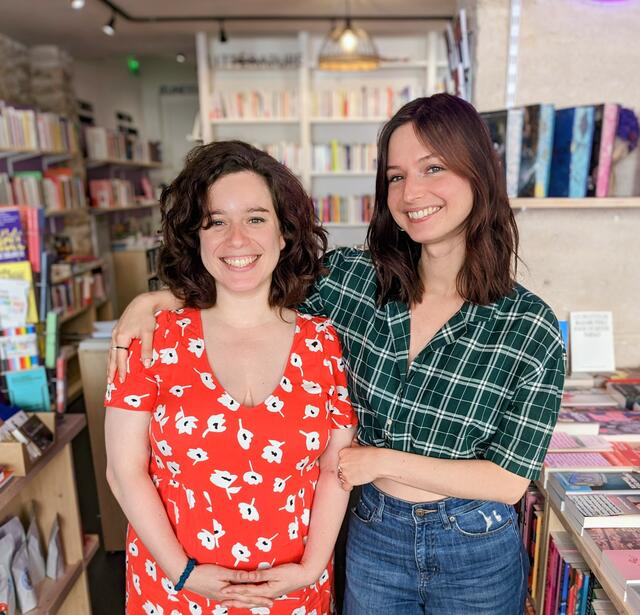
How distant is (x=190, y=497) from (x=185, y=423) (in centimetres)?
18

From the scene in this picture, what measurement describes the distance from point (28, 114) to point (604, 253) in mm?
4371

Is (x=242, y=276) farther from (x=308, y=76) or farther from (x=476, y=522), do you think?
(x=308, y=76)

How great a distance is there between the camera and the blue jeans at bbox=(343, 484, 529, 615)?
3.93 feet

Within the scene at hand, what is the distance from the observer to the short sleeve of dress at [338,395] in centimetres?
127

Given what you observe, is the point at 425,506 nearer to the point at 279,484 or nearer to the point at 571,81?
the point at 279,484

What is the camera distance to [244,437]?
1.17 m

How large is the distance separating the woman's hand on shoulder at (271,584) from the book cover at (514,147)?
137 cm

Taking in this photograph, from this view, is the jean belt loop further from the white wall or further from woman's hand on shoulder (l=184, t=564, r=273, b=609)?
the white wall

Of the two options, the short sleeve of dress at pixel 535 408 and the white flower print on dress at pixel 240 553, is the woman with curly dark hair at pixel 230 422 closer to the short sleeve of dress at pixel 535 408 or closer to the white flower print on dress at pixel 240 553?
the white flower print on dress at pixel 240 553

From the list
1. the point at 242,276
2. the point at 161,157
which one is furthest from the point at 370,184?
the point at 242,276

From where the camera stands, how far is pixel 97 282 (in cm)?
556

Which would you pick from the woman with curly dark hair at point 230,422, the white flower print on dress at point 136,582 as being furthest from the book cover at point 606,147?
the white flower print on dress at point 136,582

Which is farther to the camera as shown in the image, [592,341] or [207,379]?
[592,341]

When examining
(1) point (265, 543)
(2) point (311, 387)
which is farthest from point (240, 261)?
(1) point (265, 543)
